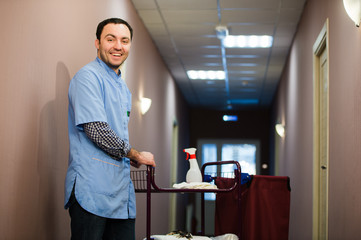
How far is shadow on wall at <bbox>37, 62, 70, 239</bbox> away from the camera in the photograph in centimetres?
260

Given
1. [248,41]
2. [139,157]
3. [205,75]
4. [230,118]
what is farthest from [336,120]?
[230,118]

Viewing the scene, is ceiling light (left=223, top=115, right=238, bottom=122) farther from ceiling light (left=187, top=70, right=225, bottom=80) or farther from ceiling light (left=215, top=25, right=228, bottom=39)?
ceiling light (left=215, top=25, right=228, bottom=39)

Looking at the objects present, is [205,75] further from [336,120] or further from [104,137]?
[104,137]

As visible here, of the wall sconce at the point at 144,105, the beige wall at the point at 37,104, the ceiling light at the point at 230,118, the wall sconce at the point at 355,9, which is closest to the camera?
the beige wall at the point at 37,104

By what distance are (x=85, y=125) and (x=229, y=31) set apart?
13.6ft

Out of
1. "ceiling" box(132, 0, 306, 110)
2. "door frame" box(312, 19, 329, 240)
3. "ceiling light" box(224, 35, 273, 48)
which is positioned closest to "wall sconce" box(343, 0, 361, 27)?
"door frame" box(312, 19, 329, 240)

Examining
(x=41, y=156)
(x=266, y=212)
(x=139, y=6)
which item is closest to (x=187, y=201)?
(x=139, y=6)

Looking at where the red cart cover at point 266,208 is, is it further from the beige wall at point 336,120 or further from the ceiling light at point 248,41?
the ceiling light at point 248,41

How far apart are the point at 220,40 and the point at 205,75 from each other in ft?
6.49

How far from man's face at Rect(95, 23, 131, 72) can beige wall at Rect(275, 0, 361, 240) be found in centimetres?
130

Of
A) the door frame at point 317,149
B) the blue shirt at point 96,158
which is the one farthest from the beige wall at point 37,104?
the door frame at point 317,149

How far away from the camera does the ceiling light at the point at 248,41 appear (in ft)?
20.6

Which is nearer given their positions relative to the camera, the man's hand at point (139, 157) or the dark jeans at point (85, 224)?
the dark jeans at point (85, 224)

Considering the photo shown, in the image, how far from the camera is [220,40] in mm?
6402
